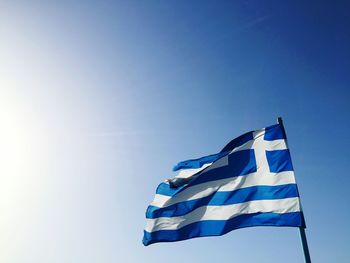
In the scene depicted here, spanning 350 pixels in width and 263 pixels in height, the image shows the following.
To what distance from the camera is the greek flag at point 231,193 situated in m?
12.6

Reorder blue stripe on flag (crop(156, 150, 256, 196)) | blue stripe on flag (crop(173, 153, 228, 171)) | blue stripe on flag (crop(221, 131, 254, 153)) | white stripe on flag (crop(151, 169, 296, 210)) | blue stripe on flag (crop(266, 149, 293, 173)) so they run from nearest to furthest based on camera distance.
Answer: white stripe on flag (crop(151, 169, 296, 210)), blue stripe on flag (crop(266, 149, 293, 173)), blue stripe on flag (crop(156, 150, 256, 196)), blue stripe on flag (crop(221, 131, 254, 153)), blue stripe on flag (crop(173, 153, 228, 171))

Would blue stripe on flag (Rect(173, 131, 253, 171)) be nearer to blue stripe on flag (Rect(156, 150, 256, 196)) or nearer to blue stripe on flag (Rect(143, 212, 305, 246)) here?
blue stripe on flag (Rect(156, 150, 256, 196))

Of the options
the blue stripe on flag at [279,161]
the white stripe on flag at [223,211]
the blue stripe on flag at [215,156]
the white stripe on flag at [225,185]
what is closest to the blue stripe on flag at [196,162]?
the blue stripe on flag at [215,156]

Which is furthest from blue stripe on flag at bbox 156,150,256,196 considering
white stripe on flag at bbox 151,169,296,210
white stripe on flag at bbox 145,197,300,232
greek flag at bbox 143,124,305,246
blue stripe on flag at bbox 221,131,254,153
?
white stripe on flag at bbox 145,197,300,232

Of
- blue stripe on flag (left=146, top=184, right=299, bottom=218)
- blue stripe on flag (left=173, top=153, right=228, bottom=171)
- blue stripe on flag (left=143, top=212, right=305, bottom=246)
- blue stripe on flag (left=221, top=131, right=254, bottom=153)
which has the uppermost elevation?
blue stripe on flag (left=221, top=131, right=254, bottom=153)

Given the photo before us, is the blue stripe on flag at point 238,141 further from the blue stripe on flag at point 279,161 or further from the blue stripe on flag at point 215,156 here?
the blue stripe on flag at point 279,161

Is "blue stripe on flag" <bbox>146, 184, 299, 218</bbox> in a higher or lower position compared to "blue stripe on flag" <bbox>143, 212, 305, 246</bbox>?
higher

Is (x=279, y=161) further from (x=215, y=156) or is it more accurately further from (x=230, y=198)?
(x=215, y=156)

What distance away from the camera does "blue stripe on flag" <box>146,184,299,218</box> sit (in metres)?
12.5

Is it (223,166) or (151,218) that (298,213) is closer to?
(223,166)

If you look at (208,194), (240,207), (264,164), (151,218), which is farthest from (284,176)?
(151,218)

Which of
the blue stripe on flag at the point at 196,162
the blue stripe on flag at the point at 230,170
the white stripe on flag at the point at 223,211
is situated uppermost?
the blue stripe on flag at the point at 196,162

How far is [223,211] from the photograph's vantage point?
1334cm

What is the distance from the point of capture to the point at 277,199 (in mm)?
12438
